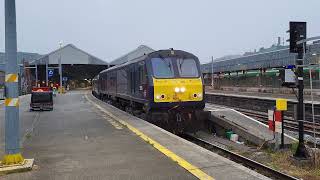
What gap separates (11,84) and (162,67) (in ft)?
31.0

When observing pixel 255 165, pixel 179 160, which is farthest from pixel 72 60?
pixel 179 160

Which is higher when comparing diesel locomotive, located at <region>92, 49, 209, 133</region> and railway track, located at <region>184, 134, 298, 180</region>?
diesel locomotive, located at <region>92, 49, 209, 133</region>

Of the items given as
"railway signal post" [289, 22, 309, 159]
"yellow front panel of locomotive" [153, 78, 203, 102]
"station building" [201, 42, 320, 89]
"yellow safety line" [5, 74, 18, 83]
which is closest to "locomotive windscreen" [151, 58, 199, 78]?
"yellow front panel of locomotive" [153, 78, 203, 102]

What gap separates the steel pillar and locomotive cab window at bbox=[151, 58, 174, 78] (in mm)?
9017

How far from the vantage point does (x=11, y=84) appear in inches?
339

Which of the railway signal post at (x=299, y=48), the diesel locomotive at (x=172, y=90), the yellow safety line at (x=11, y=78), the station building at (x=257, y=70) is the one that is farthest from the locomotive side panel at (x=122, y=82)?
the station building at (x=257, y=70)

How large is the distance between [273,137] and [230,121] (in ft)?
12.0

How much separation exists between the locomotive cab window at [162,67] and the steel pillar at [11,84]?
29.6 ft

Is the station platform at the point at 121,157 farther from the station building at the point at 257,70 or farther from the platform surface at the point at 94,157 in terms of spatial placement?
the station building at the point at 257,70

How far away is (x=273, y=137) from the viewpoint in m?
15.0

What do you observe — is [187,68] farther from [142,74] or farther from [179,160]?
[179,160]

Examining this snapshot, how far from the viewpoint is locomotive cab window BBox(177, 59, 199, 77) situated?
1772 centimetres

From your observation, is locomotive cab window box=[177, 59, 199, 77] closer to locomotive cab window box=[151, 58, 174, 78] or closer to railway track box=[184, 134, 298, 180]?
locomotive cab window box=[151, 58, 174, 78]

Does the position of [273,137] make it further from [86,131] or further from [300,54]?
[86,131]
